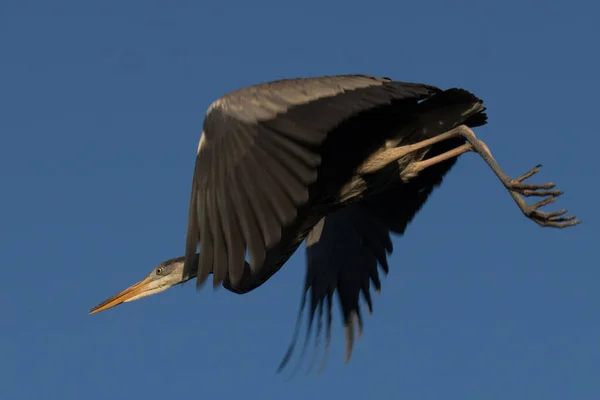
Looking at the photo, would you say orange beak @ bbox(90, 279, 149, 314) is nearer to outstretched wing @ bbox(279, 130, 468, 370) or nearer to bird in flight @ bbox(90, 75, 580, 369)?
bird in flight @ bbox(90, 75, 580, 369)

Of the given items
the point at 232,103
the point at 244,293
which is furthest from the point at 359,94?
the point at 244,293

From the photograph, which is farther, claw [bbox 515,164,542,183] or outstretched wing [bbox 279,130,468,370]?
outstretched wing [bbox 279,130,468,370]

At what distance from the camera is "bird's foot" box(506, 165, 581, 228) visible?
10070mm

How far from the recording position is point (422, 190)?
12195 mm

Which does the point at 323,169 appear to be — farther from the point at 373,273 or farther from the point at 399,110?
the point at 373,273

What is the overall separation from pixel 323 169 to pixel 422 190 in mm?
2153

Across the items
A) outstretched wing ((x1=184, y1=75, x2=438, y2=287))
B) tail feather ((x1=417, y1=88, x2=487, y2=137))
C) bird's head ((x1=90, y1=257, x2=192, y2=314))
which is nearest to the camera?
outstretched wing ((x1=184, y1=75, x2=438, y2=287))

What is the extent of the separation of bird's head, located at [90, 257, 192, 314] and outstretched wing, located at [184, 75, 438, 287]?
12.7 ft

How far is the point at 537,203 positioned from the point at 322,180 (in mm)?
1962

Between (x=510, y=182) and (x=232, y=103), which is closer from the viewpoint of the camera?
(x=232, y=103)

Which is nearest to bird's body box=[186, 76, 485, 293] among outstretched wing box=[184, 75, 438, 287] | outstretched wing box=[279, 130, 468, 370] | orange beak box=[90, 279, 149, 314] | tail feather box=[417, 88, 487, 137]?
outstretched wing box=[184, 75, 438, 287]

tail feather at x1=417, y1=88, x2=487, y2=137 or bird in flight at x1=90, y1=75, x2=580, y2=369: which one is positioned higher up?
tail feather at x1=417, y1=88, x2=487, y2=137

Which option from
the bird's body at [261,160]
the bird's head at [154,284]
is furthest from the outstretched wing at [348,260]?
the bird's body at [261,160]

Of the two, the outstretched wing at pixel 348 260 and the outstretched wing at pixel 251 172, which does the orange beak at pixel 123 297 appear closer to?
the outstretched wing at pixel 348 260
